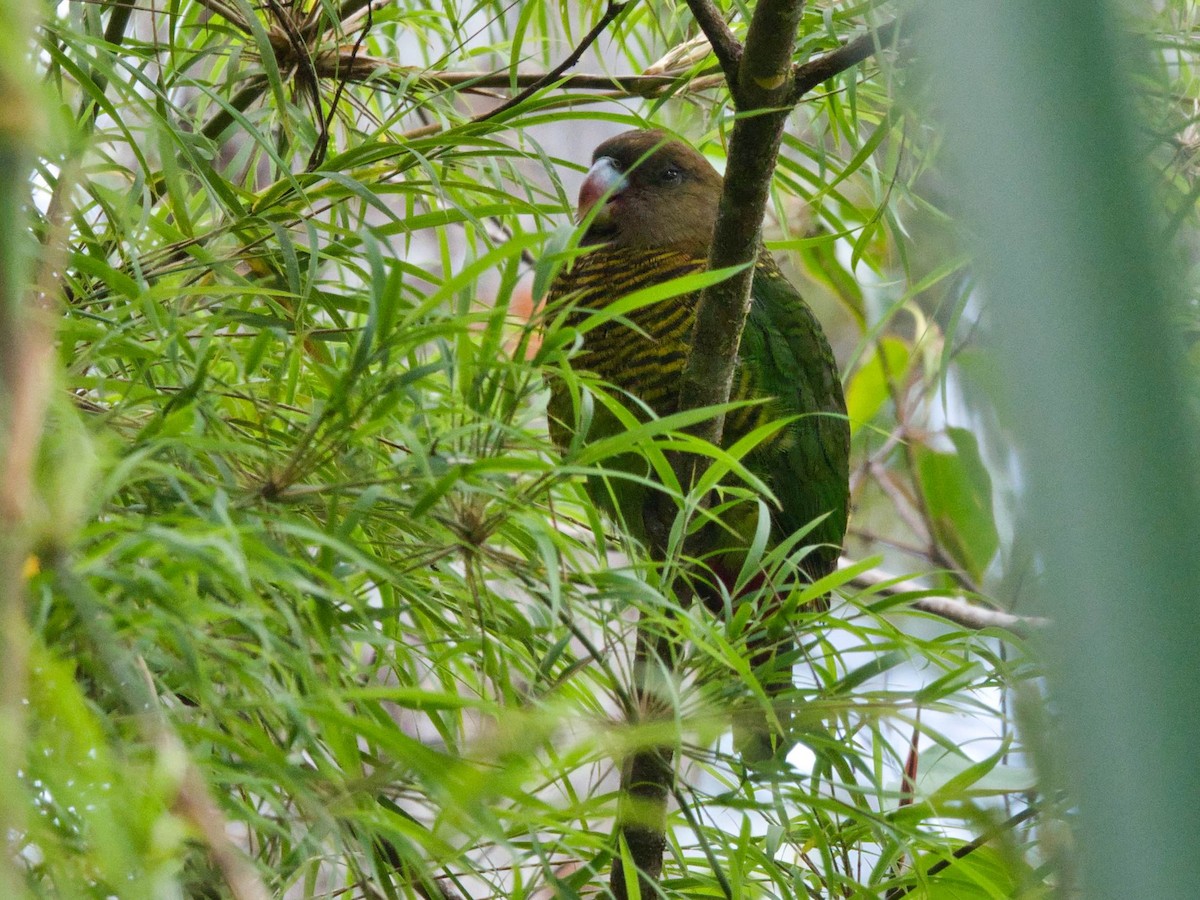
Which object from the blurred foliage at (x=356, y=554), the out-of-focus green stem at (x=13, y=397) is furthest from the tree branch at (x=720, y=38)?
the out-of-focus green stem at (x=13, y=397)

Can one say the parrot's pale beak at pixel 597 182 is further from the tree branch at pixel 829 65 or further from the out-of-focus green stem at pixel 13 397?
the out-of-focus green stem at pixel 13 397

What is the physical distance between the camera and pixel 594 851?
3.53ft

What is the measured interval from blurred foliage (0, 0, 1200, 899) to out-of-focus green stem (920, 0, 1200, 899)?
1.9 inches

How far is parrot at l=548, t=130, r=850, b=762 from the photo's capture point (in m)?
1.74

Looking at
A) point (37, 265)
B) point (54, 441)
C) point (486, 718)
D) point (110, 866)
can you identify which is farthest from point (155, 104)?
point (110, 866)

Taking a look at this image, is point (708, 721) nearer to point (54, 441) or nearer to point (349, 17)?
point (54, 441)

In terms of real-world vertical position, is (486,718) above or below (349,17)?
below

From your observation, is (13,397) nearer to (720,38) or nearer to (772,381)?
(720,38)

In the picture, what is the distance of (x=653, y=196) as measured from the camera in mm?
2051

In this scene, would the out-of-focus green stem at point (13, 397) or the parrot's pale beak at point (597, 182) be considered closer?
the out-of-focus green stem at point (13, 397)

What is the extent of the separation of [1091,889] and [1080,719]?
43 mm

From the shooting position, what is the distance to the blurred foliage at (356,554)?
0.61 m

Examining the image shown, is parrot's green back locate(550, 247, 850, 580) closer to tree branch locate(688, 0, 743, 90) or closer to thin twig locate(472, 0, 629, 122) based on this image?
thin twig locate(472, 0, 629, 122)

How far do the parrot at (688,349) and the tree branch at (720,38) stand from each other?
569 mm
